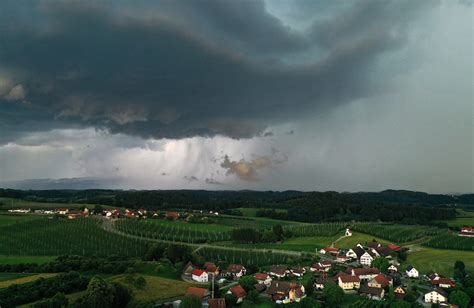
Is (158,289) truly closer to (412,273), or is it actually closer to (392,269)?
(392,269)

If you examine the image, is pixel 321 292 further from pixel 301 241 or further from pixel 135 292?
pixel 301 241

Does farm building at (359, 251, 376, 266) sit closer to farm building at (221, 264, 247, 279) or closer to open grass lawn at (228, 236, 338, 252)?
open grass lawn at (228, 236, 338, 252)

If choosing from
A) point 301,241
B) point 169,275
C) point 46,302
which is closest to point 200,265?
point 169,275

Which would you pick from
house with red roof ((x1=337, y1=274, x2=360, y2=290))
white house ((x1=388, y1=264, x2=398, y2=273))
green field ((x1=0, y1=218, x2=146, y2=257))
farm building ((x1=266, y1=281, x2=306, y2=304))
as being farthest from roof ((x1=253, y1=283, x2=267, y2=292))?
green field ((x1=0, y1=218, x2=146, y2=257))

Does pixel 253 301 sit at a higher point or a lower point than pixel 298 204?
lower

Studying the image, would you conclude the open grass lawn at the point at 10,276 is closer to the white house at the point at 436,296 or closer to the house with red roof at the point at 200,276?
the house with red roof at the point at 200,276

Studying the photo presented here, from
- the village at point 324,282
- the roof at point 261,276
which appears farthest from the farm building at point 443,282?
Result: the roof at point 261,276
